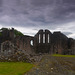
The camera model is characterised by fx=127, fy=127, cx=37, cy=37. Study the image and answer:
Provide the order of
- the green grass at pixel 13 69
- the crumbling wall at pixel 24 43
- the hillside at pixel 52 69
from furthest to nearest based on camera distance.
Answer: the crumbling wall at pixel 24 43 → the hillside at pixel 52 69 → the green grass at pixel 13 69

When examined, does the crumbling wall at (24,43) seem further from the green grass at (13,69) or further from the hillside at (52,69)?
the green grass at (13,69)

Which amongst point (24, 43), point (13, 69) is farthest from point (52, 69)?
point (24, 43)

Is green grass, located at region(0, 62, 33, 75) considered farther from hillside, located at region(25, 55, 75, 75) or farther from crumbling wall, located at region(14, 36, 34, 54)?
crumbling wall, located at region(14, 36, 34, 54)

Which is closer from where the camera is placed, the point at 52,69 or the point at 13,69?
the point at 13,69

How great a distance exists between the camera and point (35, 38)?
44.0 meters

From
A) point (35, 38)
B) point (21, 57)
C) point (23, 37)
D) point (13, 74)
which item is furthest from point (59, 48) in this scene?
point (13, 74)

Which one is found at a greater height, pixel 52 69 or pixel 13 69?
pixel 13 69

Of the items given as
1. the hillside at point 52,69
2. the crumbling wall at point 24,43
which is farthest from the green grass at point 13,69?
the crumbling wall at point 24,43

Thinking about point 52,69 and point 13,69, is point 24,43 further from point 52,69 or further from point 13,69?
point 13,69

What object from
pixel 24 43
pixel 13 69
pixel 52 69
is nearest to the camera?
pixel 13 69

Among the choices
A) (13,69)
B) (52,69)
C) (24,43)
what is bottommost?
(52,69)

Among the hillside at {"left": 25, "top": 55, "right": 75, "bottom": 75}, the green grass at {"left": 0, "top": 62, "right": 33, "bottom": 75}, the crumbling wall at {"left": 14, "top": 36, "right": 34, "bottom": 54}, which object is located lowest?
the hillside at {"left": 25, "top": 55, "right": 75, "bottom": 75}

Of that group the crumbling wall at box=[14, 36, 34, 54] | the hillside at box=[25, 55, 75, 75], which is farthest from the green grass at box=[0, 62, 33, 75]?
the crumbling wall at box=[14, 36, 34, 54]

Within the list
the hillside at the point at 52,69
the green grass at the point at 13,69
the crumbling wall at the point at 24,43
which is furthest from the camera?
the crumbling wall at the point at 24,43
